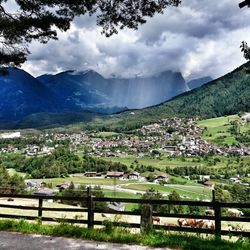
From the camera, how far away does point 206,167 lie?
149m

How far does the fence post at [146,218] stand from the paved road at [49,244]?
4.53ft

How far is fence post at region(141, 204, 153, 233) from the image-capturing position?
11383mm

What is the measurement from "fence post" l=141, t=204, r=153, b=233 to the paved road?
4.53 ft

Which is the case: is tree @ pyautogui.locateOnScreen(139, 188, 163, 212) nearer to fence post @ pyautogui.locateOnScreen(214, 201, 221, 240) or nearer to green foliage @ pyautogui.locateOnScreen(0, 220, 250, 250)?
→ green foliage @ pyautogui.locateOnScreen(0, 220, 250, 250)

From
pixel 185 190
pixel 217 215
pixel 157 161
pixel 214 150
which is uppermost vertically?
pixel 214 150

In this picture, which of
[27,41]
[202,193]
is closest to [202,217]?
[27,41]

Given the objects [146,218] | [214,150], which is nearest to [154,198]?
[146,218]

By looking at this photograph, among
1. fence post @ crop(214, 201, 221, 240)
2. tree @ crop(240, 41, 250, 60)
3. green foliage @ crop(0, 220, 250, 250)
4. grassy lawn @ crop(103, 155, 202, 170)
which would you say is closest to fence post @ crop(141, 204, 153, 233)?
green foliage @ crop(0, 220, 250, 250)

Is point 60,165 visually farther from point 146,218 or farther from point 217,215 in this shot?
point 217,215

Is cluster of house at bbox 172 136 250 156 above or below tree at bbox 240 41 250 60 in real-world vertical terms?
above

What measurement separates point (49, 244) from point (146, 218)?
281 centimetres

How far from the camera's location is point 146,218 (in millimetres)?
11438

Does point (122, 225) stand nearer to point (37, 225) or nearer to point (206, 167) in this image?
point (37, 225)

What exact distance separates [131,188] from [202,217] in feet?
312
